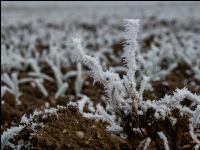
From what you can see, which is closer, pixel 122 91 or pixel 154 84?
pixel 122 91

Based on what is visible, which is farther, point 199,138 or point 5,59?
point 5,59

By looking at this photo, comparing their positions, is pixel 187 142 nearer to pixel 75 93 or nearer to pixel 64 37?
pixel 75 93

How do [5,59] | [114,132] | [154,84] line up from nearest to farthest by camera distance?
1. [114,132]
2. [154,84]
3. [5,59]

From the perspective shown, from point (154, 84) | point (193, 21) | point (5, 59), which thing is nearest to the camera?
point (154, 84)

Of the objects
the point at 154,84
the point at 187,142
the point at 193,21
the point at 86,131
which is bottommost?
the point at 187,142

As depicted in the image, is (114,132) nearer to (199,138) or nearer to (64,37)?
(199,138)

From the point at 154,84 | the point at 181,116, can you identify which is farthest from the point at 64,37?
the point at 181,116

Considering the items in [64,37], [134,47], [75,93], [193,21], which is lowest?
[134,47]

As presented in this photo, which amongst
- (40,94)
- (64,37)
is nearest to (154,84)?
(40,94)

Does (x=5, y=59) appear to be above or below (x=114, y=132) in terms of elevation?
above
